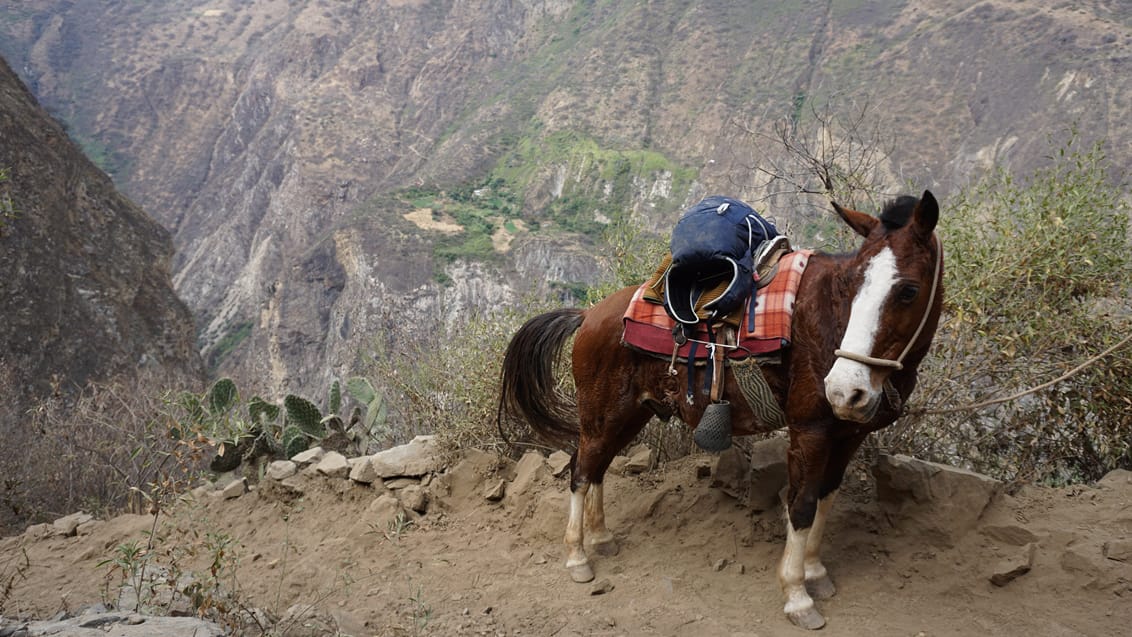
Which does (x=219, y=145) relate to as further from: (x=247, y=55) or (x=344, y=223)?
(x=344, y=223)

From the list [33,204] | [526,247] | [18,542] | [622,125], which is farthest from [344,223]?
[18,542]

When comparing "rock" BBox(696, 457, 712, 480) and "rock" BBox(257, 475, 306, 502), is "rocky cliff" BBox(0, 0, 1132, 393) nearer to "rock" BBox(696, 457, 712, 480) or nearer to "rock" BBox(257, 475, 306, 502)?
"rock" BBox(257, 475, 306, 502)

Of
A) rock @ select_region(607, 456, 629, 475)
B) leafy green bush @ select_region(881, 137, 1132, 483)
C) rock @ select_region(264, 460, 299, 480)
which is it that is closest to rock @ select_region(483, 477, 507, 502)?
rock @ select_region(607, 456, 629, 475)

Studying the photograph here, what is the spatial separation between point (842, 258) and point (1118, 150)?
35.1m

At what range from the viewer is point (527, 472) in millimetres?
5258

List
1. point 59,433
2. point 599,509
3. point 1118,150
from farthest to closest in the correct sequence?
point 1118,150, point 59,433, point 599,509

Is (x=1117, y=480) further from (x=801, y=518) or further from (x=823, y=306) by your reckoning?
(x=823, y=306)

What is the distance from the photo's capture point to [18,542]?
5.94 meters

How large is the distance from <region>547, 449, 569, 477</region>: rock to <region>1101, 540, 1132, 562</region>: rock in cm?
321

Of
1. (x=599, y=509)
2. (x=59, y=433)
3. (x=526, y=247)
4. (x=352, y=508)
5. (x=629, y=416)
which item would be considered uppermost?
(x=629, y=416)

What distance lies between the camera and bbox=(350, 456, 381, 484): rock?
5.71 metres

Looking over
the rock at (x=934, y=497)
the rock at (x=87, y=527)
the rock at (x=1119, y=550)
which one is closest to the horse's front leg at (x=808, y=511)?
the rock at (x=934, y=497)

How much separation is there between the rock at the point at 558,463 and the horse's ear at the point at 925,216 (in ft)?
10.1

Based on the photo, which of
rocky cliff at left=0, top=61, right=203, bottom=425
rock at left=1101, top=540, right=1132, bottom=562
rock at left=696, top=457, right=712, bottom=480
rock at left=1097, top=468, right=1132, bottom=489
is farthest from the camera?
rocky cliff at left=0, top=61, right=203, bottom=425
